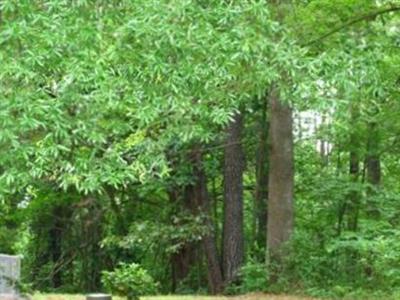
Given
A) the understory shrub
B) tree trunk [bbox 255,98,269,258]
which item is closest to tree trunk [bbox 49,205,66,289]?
tree trunk [bbox 255,98,269,258]

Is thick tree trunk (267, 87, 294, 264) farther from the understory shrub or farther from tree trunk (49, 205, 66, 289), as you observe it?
tree trunk (49, 205, 66, 289)

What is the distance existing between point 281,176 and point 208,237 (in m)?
2.72

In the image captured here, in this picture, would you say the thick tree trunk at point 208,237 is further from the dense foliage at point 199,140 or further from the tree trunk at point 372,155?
the tree trunk at point 372,155

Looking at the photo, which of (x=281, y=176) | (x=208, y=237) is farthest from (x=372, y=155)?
(x=208, y=237)

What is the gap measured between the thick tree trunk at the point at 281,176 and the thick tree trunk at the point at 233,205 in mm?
1272

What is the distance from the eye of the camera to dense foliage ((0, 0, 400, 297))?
5.19 metres

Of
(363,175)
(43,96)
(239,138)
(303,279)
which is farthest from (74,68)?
(363,175)

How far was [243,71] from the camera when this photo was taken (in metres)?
6.16

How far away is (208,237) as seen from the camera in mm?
15383

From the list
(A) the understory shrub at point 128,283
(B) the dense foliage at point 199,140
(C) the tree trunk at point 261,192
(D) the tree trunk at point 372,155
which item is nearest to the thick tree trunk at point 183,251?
(B) the dense foliage at point 199,140

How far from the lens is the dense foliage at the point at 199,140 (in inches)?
204

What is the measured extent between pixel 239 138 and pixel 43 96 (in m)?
9.69

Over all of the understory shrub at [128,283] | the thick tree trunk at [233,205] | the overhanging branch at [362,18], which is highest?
the overhanging branch at [362,18]

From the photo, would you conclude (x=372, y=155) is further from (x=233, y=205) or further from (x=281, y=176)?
(x=233, y=205)
